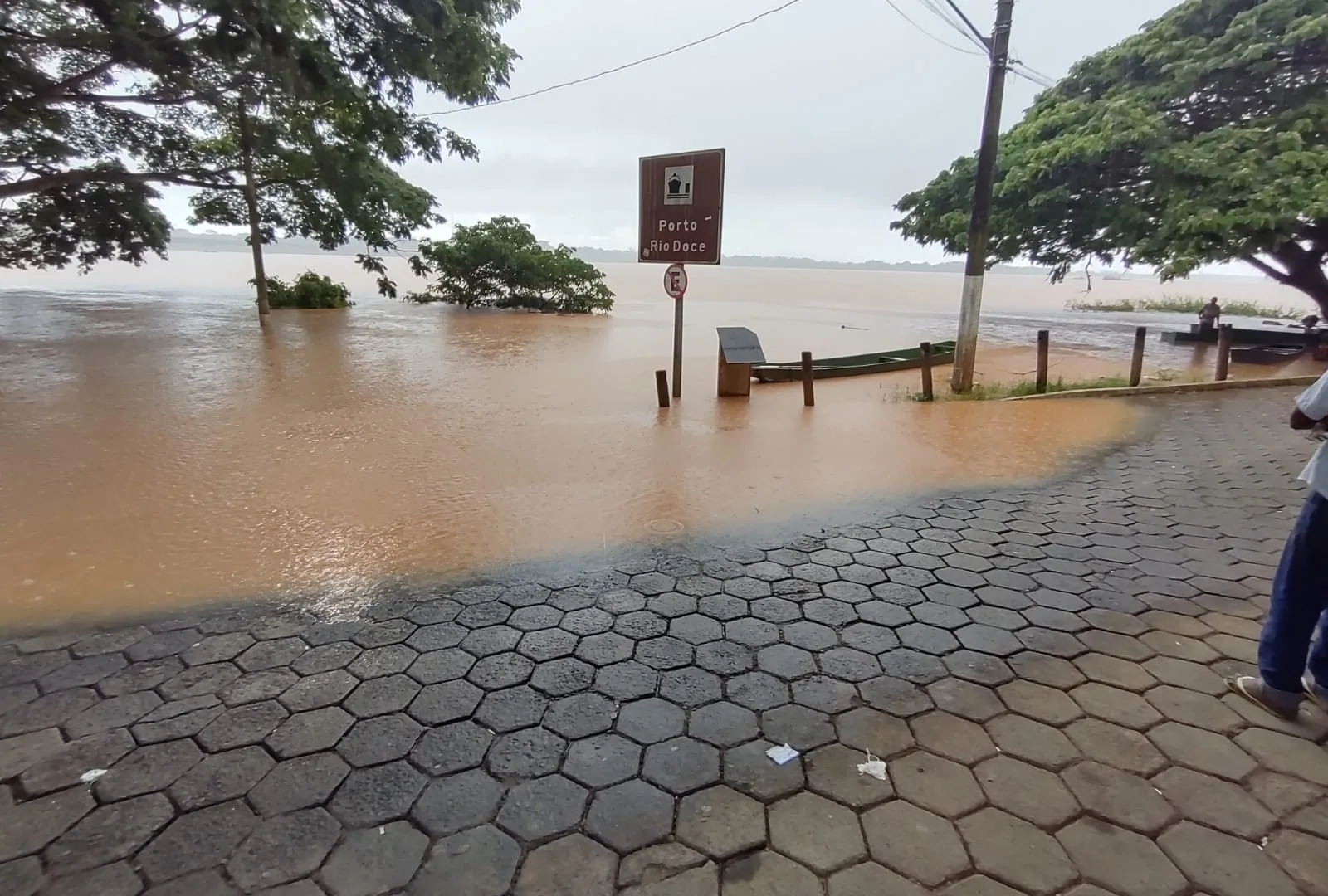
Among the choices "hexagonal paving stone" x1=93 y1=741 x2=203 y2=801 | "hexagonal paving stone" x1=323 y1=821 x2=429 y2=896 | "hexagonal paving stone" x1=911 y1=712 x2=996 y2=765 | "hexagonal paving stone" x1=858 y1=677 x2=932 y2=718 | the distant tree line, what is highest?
the distant tree line

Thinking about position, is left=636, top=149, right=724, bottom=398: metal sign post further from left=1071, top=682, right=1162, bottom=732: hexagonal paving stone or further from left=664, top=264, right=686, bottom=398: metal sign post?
left=1071, top=682, right=1162, bottom=732: hexagonal paving stone

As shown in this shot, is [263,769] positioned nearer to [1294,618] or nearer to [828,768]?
[828,768]

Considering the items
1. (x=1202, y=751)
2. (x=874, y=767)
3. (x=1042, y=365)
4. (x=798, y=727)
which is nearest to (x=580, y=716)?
(x=798, y=727)

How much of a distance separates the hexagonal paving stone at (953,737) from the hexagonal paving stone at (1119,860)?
1.14 feet

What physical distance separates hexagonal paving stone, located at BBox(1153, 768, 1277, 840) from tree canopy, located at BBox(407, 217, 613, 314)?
72.7ft

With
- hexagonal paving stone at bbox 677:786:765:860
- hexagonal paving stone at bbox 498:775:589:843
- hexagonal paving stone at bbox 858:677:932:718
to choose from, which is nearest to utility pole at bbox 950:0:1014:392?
hexagonal paving stone at bbox 858:677:932:718

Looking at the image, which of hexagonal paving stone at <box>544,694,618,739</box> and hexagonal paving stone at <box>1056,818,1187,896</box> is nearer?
hexagonal paving stone at <box>1056,818,1187,896</box>

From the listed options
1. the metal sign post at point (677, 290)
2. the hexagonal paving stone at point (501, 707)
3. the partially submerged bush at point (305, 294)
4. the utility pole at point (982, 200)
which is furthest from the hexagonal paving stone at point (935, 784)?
the partially submerged bush at point (305, 294)

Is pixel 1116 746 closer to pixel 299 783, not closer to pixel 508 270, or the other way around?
pixel 299 783

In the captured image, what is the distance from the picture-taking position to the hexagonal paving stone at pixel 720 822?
190cm

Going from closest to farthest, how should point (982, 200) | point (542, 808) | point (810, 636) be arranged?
point (542, 808) < point (810, 636) < point (982, 200)

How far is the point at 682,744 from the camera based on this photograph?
2.31 metres

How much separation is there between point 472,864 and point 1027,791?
1.72m

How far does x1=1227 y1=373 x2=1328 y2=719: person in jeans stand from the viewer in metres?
2.32
